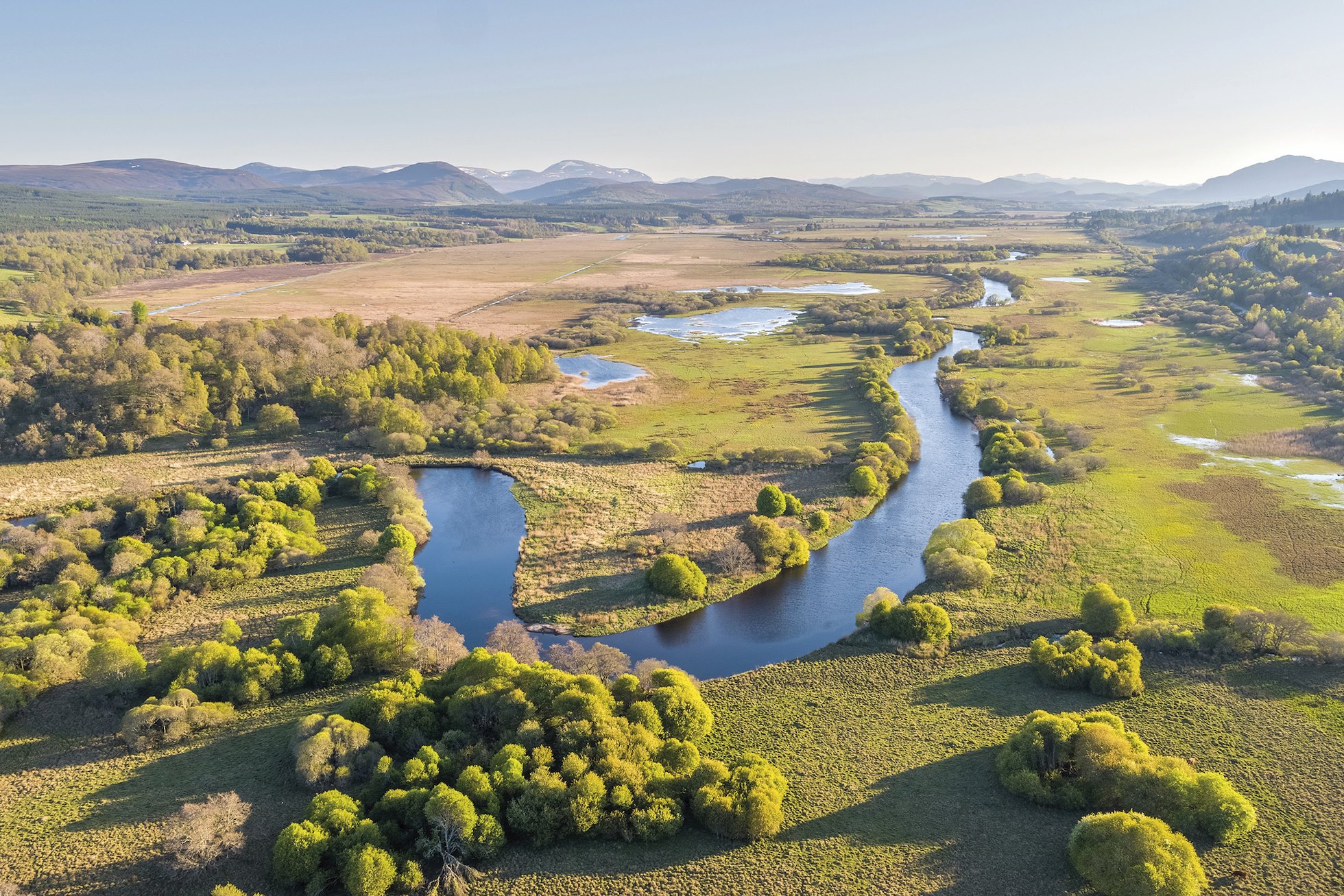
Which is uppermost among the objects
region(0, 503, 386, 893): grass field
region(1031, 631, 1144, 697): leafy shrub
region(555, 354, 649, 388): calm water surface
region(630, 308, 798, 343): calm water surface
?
region(630, 308, 798, 343): calm water surface

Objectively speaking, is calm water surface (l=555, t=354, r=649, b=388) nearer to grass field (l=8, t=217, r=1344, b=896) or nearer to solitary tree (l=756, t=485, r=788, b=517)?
grass field (l=8, t=217, r=1344, b=896)

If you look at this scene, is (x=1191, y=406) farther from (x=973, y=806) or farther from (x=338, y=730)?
(x=338, y=730)

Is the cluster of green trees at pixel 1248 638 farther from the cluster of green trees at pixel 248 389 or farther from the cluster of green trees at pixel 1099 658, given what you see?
the cluster of green trees at pixel 248 389

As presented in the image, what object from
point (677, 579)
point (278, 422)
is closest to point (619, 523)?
point (677, 579)

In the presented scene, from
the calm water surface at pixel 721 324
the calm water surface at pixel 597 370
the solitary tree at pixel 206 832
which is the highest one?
the calm water surface at pixel 721 324

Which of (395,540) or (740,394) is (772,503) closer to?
(395,540)

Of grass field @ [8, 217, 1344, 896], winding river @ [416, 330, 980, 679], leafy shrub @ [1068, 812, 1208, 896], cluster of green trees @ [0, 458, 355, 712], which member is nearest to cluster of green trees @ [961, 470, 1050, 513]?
grass field @ [8, 217, 1344, 896]

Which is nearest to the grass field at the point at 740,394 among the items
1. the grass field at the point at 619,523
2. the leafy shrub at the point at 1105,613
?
the grass field at the point at 619,523
